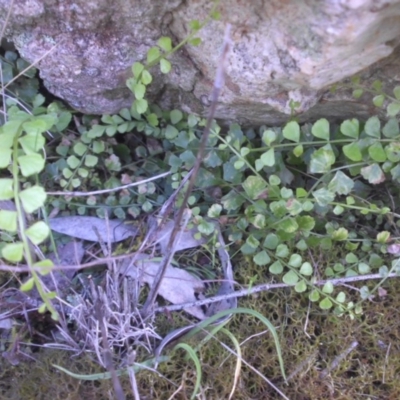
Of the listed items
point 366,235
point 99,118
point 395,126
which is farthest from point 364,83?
point 99,118

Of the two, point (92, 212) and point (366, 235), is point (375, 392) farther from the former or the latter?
point (92, 212)

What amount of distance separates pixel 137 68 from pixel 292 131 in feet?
1.32

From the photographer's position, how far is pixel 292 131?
1.30 meters

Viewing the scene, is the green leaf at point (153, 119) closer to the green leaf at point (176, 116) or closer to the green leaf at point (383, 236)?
the green leaf at point (176, 116)

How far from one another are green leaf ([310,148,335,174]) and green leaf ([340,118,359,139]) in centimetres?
7

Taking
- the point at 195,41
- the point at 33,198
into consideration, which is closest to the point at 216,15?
the point at 195,41

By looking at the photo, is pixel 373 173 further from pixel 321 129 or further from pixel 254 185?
pixel 254 185

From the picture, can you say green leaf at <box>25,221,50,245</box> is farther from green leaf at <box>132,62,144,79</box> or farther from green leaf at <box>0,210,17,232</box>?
green leaf at <box>132,62,144,79</box>

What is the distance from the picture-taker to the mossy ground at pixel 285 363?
4.14ft

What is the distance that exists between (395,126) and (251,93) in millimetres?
360

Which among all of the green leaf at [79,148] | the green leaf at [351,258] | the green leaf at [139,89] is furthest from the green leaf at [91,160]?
the green leaf at [351,258]

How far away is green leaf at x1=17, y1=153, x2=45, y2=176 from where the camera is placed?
3.43 feet

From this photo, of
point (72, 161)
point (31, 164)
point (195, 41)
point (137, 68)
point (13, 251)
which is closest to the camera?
point (13, 251)

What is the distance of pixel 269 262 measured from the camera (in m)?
1.38
